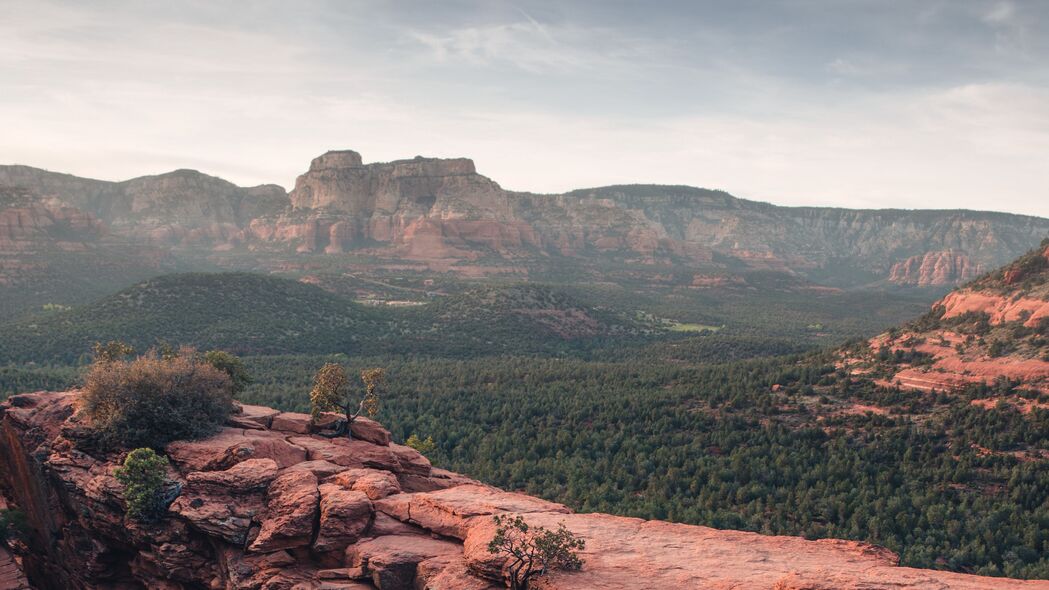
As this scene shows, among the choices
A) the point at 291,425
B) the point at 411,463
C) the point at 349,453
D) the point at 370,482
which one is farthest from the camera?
the point at 291,425

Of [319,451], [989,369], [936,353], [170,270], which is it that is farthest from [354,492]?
[170,270]

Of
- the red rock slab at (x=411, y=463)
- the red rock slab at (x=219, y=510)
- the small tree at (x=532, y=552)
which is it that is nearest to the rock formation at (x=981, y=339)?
the red rock slab at (x=411, y=463)

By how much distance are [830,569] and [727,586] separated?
3.51 meters

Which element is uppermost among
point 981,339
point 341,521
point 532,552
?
point 981,339

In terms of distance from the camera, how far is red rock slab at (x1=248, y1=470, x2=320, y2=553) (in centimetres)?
2120

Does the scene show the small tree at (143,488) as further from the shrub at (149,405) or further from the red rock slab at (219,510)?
the shrub at (149,405)

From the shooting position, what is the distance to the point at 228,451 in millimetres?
25078

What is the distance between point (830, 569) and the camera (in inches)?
719

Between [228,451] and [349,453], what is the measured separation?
16.8ft

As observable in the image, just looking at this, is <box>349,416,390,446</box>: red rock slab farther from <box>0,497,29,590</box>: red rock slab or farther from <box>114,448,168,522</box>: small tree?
<box>0,497,29,590</box>: red rock slab

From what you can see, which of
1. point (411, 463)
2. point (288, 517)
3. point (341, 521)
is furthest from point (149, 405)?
point (341, 521)

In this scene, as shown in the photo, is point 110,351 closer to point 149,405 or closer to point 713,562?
point 149,405

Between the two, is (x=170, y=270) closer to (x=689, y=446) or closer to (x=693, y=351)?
(x=693, y=351)

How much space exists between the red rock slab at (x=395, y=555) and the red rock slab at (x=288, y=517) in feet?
5.85
